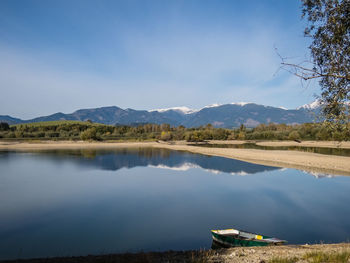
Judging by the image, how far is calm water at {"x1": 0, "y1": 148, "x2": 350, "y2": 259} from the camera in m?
11.0

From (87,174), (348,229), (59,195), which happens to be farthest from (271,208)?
(87,174)

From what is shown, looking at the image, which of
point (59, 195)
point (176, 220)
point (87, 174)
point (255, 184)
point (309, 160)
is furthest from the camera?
point (309, 160)

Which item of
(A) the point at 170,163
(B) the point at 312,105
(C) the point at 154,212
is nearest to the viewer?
(B) the point at 312,105

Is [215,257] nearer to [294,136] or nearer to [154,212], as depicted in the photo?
[154,212]

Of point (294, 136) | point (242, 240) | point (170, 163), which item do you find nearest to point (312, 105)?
point (242, 240)

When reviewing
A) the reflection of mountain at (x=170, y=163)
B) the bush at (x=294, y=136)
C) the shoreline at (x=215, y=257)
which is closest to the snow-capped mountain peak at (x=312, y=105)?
the shoreline at (x=215, y=257)

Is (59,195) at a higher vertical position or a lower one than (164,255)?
lower

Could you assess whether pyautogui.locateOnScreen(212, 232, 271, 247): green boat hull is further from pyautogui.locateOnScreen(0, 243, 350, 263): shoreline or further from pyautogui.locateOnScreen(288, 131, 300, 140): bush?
pyautogui.locateOnScreen(288, 131, 300, 140): bush

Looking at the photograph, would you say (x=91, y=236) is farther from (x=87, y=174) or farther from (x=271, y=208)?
(x=87, y=174)

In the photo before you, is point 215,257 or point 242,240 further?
point 242,240

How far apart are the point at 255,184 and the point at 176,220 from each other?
45.2 feet

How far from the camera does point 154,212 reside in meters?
15.5

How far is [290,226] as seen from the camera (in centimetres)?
1320

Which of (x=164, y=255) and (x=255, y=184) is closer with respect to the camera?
(x=164, y=255)
